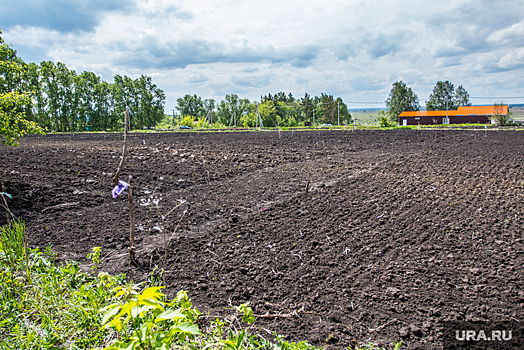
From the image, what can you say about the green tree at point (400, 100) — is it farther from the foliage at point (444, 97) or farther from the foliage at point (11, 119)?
the foliage at point (11, 119)

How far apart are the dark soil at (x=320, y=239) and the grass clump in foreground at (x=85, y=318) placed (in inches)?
20.2

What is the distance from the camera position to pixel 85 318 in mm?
2859

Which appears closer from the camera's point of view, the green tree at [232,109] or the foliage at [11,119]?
the foliage at [11,119]

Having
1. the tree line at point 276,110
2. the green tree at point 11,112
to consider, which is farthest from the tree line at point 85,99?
the green tree at point 11,112

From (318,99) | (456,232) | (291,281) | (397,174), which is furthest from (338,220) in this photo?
(318,99)

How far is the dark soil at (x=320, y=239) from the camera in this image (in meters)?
3.42

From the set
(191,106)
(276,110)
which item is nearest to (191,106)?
(191,106)

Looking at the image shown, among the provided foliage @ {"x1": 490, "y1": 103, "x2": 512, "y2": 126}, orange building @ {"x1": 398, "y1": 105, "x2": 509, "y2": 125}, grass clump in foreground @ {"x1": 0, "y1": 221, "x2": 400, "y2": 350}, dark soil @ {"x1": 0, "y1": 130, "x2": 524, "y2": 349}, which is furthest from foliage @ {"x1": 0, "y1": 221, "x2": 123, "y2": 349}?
orange building @ {"x1": 398, "y1": 105, "x2": 509, "y2": 125}

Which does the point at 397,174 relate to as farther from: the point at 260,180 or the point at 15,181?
the point at 15,181

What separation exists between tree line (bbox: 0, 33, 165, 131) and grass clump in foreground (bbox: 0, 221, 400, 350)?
61.5m

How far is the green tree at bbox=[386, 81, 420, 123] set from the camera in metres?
81.6

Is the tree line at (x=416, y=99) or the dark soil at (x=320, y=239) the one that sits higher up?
the tree line at (x=416, y=99)

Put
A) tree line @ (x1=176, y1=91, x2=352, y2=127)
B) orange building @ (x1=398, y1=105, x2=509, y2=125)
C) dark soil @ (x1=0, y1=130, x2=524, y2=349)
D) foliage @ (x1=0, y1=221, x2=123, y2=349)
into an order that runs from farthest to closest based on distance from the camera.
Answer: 1. tree line @ (x1=176, y1=91, x2=352, y2=127)
2. orange building @ (x1=398, y1=105, x2=509, y2=125)
3. dark soil @ (x1=0, y1=130, x2=524, y2=349)
4. foliage @ (x1=0, y1=221, x2=123, y2=349)

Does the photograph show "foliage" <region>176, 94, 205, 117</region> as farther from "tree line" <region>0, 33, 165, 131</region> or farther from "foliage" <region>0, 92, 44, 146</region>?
"foliage" <region>0, 92, 44, 146</region>
